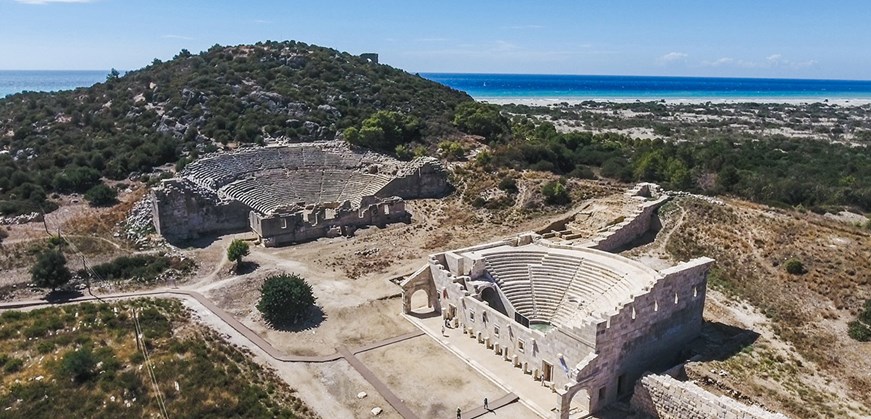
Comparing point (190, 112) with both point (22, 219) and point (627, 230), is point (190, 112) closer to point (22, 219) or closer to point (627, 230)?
point (22, 219)

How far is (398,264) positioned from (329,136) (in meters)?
34.8

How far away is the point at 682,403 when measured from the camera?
71.8 feet

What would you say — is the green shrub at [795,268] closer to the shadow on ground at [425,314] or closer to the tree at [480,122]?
the shadow on ground at [425,314]

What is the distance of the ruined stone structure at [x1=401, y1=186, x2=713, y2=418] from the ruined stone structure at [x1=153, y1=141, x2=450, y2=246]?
656 inches

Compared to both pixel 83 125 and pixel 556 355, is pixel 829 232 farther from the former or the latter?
pixel 83 125

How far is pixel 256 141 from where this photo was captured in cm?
6625

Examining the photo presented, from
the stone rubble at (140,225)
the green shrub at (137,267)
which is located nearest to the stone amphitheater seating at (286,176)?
the stone rubble at (140,225)

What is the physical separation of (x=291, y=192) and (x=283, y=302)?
24.4m

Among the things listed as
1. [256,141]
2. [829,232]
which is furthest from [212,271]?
[829,232]

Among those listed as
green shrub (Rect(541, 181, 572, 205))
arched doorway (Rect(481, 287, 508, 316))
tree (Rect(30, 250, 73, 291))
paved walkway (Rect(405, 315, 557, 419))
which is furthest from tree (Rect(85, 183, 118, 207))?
green shrub (Rect(541, 181, 572, 205))

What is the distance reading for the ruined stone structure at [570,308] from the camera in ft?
77.6

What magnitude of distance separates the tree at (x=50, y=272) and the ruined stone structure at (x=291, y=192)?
988 centimetres

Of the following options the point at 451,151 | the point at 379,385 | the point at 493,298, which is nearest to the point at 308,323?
the point at 379,385

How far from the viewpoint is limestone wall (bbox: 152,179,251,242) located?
43.4 metres
